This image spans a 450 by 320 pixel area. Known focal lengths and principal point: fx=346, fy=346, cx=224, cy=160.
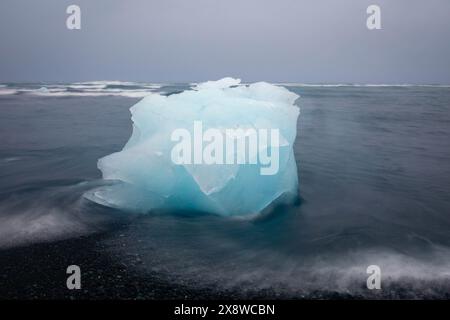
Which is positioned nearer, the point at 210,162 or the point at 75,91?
the point at 210,162

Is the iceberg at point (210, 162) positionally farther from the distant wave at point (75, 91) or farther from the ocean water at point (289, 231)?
the distant wave at point (75, 91)

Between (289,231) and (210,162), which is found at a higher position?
(210,162)

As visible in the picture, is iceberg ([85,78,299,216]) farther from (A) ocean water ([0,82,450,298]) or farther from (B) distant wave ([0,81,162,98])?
(B) distant wave ([0,81,162,98])

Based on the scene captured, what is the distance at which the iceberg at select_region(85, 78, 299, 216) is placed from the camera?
465cm

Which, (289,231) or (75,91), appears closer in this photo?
(289,231)

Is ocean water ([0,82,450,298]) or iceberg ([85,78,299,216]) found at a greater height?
iceberg ([85,78,299,216])

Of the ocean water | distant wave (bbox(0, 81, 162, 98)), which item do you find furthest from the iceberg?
distant wave (bbox(0, 81, 162, 98))

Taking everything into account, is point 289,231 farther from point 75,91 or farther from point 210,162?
point 75,91

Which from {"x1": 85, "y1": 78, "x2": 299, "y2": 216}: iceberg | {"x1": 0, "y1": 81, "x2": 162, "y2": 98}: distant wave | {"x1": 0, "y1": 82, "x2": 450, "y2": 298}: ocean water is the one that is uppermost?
{"x1": 0, "y1": 81, "x2": 162, "y2": 98}: distant wave

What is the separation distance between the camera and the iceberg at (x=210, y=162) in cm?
465

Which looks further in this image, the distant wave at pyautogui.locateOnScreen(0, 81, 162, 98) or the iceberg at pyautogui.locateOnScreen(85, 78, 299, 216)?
the distant wave at pyautogui.locateOnScreen(0, 81, 162, 98)

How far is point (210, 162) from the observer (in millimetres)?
4574

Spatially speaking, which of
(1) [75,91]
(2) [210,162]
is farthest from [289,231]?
(1) [75,91]
